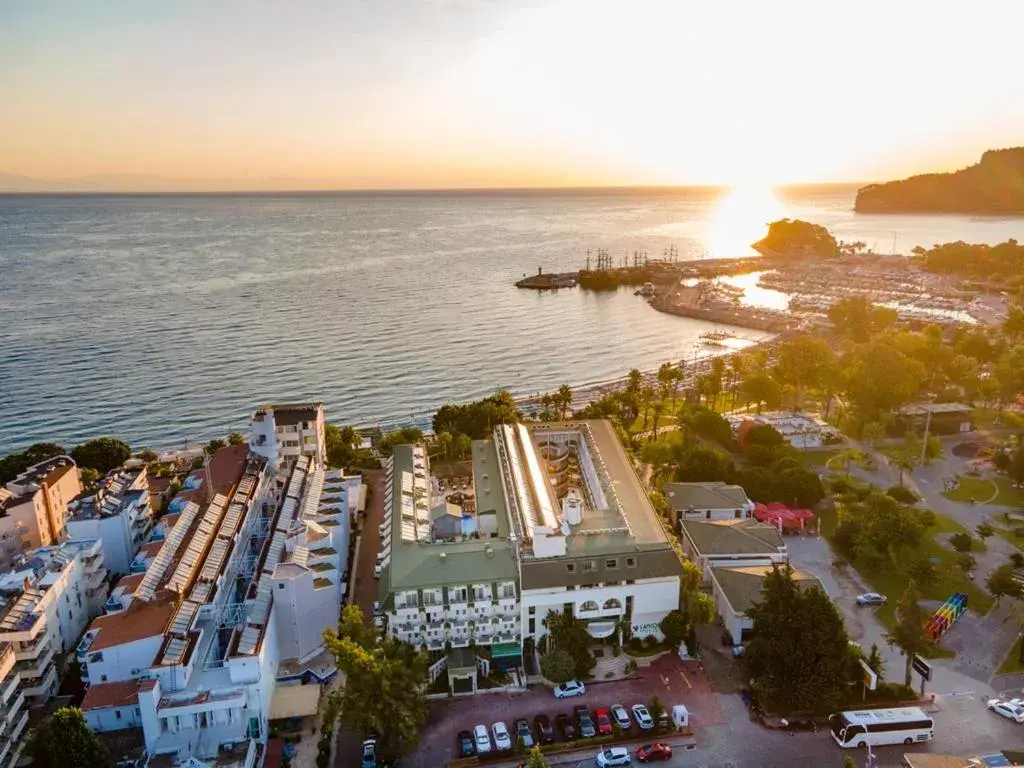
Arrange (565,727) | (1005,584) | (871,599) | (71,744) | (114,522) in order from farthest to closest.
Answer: (114,522) < (871,599) < (1005,584) < (565,727) < (71,744)

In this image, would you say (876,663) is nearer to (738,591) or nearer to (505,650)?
(738,591)

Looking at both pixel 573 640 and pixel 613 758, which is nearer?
pixel 613 758

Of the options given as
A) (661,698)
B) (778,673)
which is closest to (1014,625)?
Answer: (778,673)

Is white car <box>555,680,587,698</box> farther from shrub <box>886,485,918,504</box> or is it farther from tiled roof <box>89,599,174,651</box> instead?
shrub <box>886,485,918,504</box>

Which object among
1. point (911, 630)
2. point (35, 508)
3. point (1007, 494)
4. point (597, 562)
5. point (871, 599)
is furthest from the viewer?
point (1007, 494)

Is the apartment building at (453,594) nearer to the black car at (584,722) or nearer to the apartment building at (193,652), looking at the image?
the black car at (584,722)

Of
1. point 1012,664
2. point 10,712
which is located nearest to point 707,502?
point 1012,664

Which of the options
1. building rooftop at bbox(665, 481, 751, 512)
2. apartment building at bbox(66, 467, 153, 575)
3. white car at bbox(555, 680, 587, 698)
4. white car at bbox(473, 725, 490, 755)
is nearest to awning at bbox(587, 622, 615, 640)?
white car at bbox(555, 680, 587, 698)
